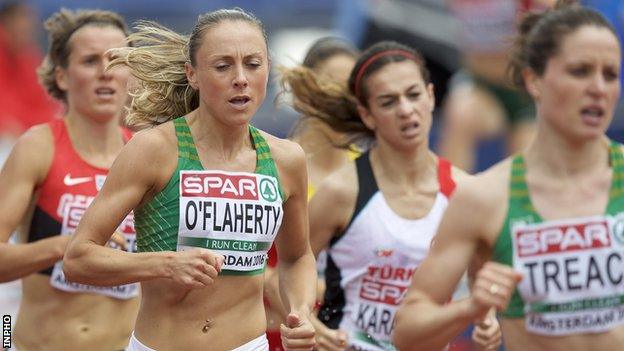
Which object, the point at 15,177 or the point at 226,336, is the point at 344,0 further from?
the point at 226,336

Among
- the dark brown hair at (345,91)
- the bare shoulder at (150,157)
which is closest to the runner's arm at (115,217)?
the bare shoulder at (150,157)

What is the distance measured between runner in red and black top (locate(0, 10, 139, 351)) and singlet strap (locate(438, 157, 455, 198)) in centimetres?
146

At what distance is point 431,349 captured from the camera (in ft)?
15.4

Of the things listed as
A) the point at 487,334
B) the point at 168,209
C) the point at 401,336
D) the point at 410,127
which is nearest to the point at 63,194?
the point at 168,209

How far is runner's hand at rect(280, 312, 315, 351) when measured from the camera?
5.23m

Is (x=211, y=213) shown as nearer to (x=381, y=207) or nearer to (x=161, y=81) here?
(x=161, y=81)

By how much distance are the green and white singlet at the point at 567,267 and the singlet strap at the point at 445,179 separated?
200cm

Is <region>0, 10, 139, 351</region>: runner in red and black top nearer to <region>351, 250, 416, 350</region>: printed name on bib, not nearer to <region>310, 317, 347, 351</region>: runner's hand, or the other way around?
<region>310, 317, 347, 351</region>: runner's hand

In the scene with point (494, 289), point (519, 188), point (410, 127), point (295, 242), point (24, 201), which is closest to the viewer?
point (494, 289)

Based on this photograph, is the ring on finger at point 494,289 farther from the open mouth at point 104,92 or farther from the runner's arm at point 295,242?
the open mouth at point 104,92

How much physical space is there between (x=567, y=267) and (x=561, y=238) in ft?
0.32

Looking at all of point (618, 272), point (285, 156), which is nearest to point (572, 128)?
point (618, 272)

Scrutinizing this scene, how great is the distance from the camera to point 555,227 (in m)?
4.61

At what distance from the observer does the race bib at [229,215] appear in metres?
5.27
